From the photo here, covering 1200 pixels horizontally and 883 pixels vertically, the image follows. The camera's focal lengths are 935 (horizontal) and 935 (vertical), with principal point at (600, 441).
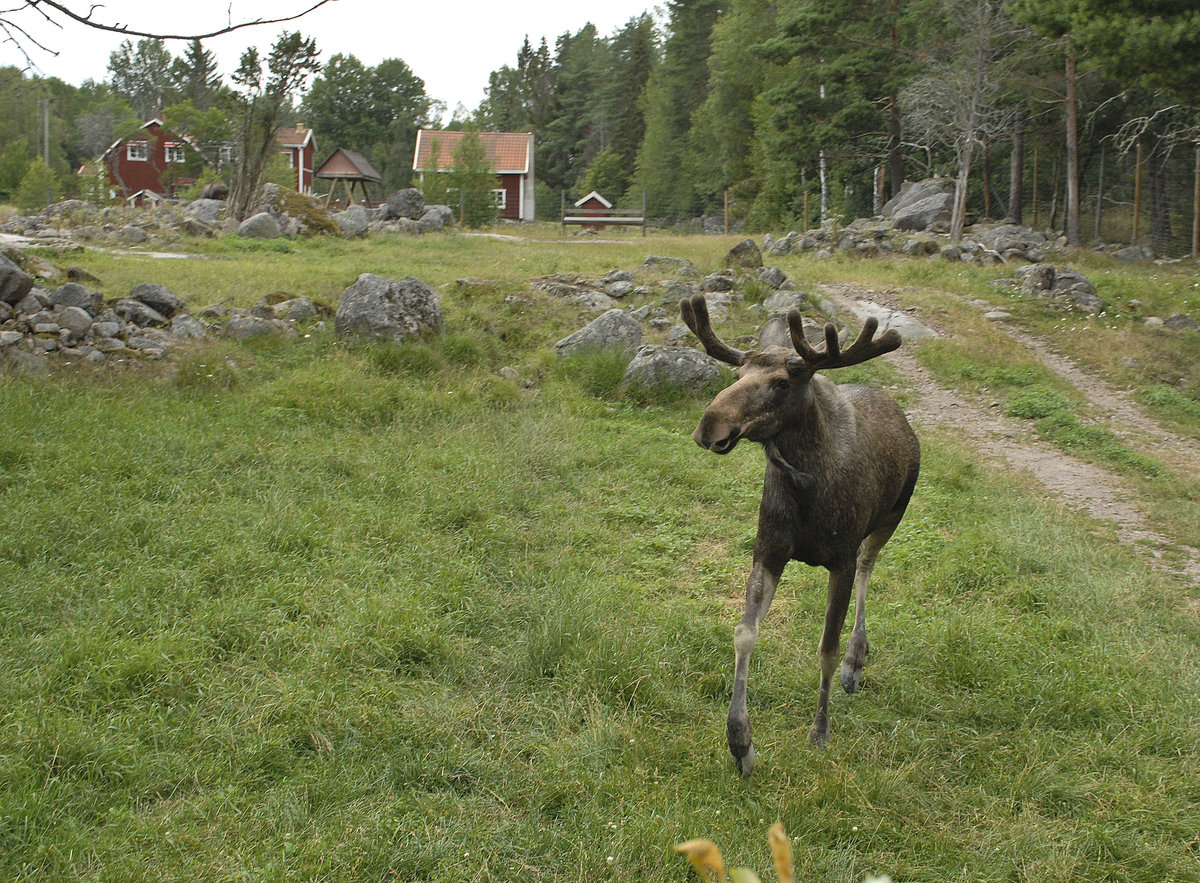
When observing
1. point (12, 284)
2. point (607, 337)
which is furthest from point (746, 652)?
point (12, 284)

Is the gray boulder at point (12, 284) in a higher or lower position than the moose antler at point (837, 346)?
higher

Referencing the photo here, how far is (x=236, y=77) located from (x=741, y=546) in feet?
83.7

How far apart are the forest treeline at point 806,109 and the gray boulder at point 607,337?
22.0ft

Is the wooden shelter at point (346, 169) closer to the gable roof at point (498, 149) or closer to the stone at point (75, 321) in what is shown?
the gable roof at point (498, 149)

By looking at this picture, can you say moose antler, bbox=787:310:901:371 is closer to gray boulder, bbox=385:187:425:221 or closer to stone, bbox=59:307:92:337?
stone, bbox=59:307:92:337

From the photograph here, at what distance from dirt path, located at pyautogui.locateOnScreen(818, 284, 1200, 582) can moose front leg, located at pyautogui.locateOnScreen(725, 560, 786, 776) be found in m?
4.48

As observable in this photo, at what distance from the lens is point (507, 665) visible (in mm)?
5004

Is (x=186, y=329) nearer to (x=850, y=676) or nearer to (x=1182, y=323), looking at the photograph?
(x=850, y=676)

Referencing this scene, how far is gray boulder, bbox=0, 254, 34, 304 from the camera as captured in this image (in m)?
10.8

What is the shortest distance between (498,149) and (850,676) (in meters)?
49.8

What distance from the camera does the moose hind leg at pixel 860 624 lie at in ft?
16.8

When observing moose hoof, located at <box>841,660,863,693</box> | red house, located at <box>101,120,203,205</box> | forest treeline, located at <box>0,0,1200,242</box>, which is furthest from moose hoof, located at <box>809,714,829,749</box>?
red house, located at <box>101,120,203,205</box>

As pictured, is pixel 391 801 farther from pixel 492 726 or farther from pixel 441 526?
pixel 441 526

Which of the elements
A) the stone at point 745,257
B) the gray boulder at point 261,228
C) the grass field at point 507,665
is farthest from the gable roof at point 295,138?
the grass field at point 507,665
